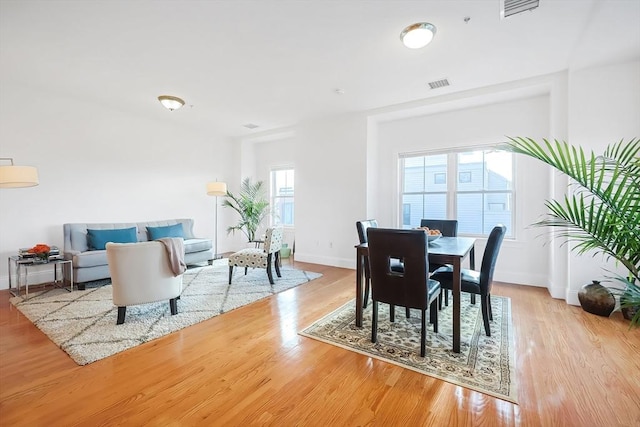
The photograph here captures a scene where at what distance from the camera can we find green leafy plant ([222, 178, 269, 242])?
628 cm

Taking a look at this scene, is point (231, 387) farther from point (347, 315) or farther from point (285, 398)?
point (347, 315)

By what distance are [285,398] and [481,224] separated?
4.00 metres

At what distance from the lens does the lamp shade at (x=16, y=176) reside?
3.24 meters

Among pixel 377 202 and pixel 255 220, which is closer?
pixel 377 202

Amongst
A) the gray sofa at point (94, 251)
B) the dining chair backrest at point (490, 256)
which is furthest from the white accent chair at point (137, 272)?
the dining chair backrest at point (490, 256)

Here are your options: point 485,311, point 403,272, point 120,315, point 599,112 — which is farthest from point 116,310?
point 599,112

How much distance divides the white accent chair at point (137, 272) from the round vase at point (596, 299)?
14.4 ft

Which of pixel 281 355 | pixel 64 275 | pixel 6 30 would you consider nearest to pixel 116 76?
pixel 6 30

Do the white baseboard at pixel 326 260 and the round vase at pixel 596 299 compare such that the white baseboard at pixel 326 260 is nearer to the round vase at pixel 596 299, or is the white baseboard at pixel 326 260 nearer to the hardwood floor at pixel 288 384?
the hardwood floor at pixel 288 384

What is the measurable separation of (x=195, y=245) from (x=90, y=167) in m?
2.09

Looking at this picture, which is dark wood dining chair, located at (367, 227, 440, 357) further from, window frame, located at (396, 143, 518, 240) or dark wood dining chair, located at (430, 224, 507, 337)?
window frame, located at (396, 143, 518, 240)

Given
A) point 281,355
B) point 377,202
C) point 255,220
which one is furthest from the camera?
point 255,220

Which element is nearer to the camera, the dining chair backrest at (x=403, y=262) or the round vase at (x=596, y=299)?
the dining chair backrest at (x=403, y=262)

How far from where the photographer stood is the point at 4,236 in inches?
154
